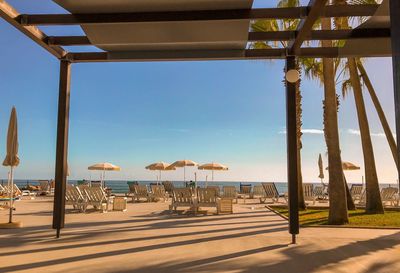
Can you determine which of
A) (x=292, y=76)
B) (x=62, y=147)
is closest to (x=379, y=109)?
(x=292, y=76)

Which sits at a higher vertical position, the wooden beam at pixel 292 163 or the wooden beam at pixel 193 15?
the wooden beam at pixel 193 15

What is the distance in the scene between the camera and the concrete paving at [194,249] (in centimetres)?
497

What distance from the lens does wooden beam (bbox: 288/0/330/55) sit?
4844 millimetres

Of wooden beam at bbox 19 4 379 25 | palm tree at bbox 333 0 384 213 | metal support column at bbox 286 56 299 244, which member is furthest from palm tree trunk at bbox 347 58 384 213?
wooden beam at bbox 19 4 379 25

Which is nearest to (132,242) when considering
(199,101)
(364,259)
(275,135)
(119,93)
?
(364,259)

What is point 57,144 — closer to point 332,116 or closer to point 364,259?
point 364,259

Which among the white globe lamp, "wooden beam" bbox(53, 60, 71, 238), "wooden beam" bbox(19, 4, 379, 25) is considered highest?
"wooden beam" bbox(19, 4, 379, 25)

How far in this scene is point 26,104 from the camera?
82.2 feet

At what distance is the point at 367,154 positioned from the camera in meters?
13.1

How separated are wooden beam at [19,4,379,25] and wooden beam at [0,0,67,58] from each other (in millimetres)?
123

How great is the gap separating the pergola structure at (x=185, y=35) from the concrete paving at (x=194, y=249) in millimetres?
714

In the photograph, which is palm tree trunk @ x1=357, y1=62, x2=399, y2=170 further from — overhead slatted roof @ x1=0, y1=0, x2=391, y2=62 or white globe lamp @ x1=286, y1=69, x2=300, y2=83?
white globe lamp @ x1=286, y1=69, x2=300, y2=83

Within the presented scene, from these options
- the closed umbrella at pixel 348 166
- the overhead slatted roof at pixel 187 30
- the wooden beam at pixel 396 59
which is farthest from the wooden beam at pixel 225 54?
the closed umbrella at pixel 348 166

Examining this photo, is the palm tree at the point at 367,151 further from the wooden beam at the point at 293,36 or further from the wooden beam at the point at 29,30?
the wooden beam at the point at 29,30
